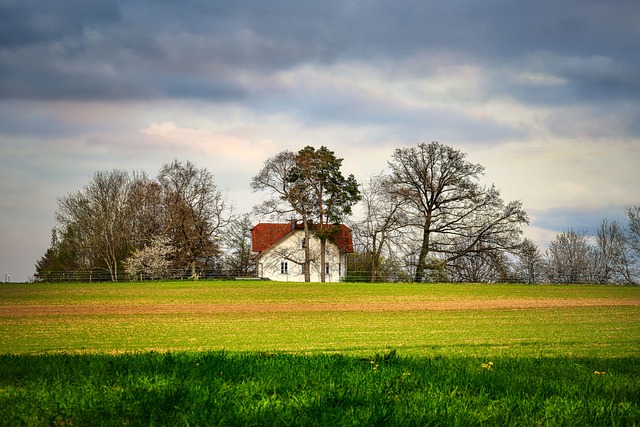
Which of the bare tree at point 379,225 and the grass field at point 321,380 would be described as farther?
the bare tree at point 379,225

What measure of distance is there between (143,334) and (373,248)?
4529cm

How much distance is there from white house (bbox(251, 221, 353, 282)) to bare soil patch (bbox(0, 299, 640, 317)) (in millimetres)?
30014

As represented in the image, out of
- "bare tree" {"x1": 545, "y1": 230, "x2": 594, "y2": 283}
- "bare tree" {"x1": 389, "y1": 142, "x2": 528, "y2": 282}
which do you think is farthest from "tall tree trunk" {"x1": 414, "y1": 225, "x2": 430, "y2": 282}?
"bare tree" {"x1": 545, "y1": 230, "x2": 594, "y2": 283}

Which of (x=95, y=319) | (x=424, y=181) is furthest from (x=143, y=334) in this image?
(x=424, y=181)

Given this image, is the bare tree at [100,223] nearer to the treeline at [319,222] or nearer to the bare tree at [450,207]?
the treeline at [319,222]

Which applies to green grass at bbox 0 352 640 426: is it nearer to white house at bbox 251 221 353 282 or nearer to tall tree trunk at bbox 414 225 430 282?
tall tree trunk at bbox 414 225 430 282

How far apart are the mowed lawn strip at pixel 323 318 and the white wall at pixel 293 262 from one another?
15.5 metres

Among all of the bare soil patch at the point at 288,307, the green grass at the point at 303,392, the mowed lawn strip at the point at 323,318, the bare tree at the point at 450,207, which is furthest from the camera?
the bare tree at the point at 450,207

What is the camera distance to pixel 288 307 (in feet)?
118

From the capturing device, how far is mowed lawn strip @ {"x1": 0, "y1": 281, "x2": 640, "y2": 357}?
56.9ft

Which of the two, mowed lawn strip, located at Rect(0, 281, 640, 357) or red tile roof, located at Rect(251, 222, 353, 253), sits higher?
red tile roof, located at Rect(251, 222, 353, 253)

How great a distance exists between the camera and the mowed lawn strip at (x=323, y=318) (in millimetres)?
17344

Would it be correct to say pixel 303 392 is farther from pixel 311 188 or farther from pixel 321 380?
pixel 311 188

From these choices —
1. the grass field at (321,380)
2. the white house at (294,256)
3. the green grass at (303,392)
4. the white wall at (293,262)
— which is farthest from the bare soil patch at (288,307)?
the white wall at (293,262)
